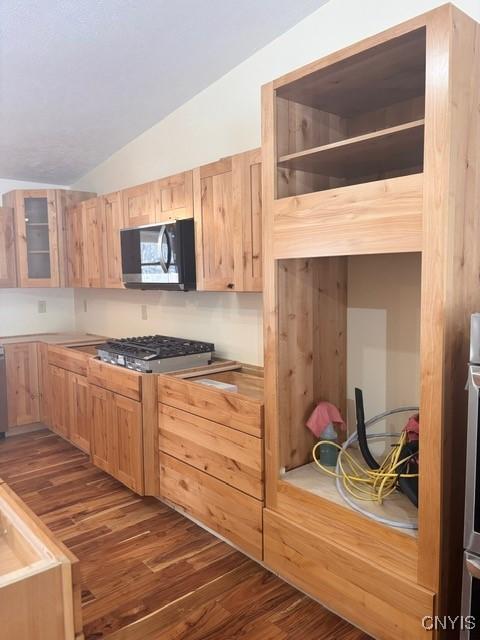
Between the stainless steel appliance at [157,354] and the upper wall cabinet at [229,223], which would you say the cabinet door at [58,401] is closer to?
the stainless steel appliance at [157,354]

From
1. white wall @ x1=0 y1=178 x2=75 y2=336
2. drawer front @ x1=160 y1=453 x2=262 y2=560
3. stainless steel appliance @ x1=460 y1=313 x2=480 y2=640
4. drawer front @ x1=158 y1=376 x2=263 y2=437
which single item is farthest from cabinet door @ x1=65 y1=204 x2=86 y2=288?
stainless steel appliance @ x1=460 y1=313 x2=480 y2=640

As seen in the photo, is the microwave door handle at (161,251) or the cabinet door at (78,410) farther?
the cabinet door at (78,410)

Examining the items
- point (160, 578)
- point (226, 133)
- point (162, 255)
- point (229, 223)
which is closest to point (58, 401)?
point (162, 255)

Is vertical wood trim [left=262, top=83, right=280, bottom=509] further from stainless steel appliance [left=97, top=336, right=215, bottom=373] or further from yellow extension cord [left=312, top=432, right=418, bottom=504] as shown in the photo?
stainless steel appliance [left=97, top=336, right=215, bottom=373]

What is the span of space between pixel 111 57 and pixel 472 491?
114 inches

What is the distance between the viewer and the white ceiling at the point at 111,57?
250 cm

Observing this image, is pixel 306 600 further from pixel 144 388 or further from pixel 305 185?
pixel 305 185

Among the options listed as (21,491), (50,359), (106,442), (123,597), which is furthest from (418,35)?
(50,359)

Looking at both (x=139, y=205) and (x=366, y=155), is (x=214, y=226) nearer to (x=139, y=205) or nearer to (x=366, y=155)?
(x=139, y=205)

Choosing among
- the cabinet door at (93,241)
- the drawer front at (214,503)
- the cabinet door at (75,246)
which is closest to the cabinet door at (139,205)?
the cabinet door at (93,241)

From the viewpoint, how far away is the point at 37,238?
4.61m

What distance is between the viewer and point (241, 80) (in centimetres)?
304

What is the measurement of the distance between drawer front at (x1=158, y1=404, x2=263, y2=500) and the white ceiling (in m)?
2.10

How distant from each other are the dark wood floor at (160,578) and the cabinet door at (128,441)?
156mm
